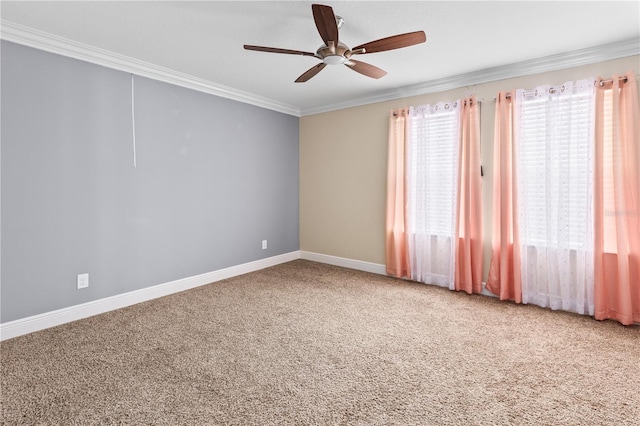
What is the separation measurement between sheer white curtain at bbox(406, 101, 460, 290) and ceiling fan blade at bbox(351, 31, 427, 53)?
1.83 meters

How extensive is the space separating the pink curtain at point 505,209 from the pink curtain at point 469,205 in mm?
171

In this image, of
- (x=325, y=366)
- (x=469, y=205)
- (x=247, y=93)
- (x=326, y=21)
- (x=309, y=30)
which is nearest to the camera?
(x=326, y=21)

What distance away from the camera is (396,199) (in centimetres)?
437

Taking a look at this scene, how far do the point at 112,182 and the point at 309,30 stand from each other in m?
2.36

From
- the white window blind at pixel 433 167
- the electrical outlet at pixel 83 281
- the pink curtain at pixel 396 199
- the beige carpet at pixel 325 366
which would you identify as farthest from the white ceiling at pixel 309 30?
the beige carpet at pixel 325 366

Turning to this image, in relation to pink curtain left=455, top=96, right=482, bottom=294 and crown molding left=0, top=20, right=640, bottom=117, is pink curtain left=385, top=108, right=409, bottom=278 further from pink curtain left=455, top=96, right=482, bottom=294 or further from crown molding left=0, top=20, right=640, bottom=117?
pink curtain left=455, top=96, right=482, bottom=294

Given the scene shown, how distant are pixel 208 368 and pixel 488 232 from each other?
311 centimetres

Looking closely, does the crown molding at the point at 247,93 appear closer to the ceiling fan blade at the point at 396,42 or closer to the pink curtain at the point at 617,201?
the pink curtain at the point at 617,201

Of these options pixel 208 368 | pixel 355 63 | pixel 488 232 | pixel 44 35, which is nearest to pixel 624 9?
pixel 355 63

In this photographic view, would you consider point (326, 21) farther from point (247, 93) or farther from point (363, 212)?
point (363, 212)

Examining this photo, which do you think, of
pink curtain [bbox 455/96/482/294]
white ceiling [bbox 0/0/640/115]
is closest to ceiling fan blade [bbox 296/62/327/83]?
white ceiling [bbox 0/0/640/115]

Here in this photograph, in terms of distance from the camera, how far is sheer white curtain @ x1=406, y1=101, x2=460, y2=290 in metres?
3.93

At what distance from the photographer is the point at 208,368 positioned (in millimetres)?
2256

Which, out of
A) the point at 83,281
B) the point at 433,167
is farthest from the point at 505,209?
the point at 83,281
